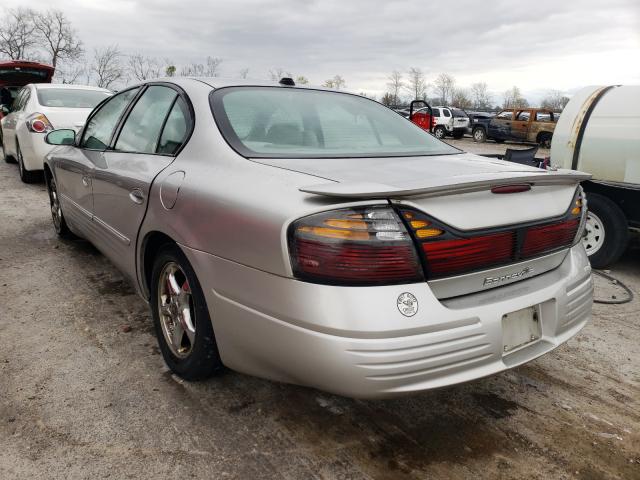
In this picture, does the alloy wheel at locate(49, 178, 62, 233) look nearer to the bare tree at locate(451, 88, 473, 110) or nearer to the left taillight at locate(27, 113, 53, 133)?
the left taillight at locate(27, 113, 53, 133)

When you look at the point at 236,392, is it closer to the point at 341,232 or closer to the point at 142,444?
the point at 142,444

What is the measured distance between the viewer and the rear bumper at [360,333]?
1748 mm

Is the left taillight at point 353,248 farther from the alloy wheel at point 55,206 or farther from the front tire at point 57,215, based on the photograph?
the alloy wheel at point 55,206

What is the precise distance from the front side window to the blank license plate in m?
2.72

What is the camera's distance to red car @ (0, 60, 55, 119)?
41.3ft

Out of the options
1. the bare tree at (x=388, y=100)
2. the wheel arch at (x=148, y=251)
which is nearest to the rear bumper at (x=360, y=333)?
the wheel arch at (x=148, y=251)

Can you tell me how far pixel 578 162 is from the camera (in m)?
5.09

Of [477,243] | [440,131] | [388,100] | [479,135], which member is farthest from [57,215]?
[388,100]

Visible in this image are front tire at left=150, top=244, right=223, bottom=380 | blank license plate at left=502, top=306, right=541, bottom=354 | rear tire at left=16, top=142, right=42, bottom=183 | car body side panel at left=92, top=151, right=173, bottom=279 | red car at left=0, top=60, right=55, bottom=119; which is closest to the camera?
blank license plate at left=502, top=306, right=541, bottom=354

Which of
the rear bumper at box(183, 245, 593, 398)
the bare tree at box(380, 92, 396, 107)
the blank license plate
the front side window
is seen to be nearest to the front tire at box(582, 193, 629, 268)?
the blank license plate

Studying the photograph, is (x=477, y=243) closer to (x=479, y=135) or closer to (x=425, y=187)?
(x=425, y=187)

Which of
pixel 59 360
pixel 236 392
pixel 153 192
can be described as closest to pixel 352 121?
pixel 153 192

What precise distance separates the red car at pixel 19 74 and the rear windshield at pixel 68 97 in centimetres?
565

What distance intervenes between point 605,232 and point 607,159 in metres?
0.67
